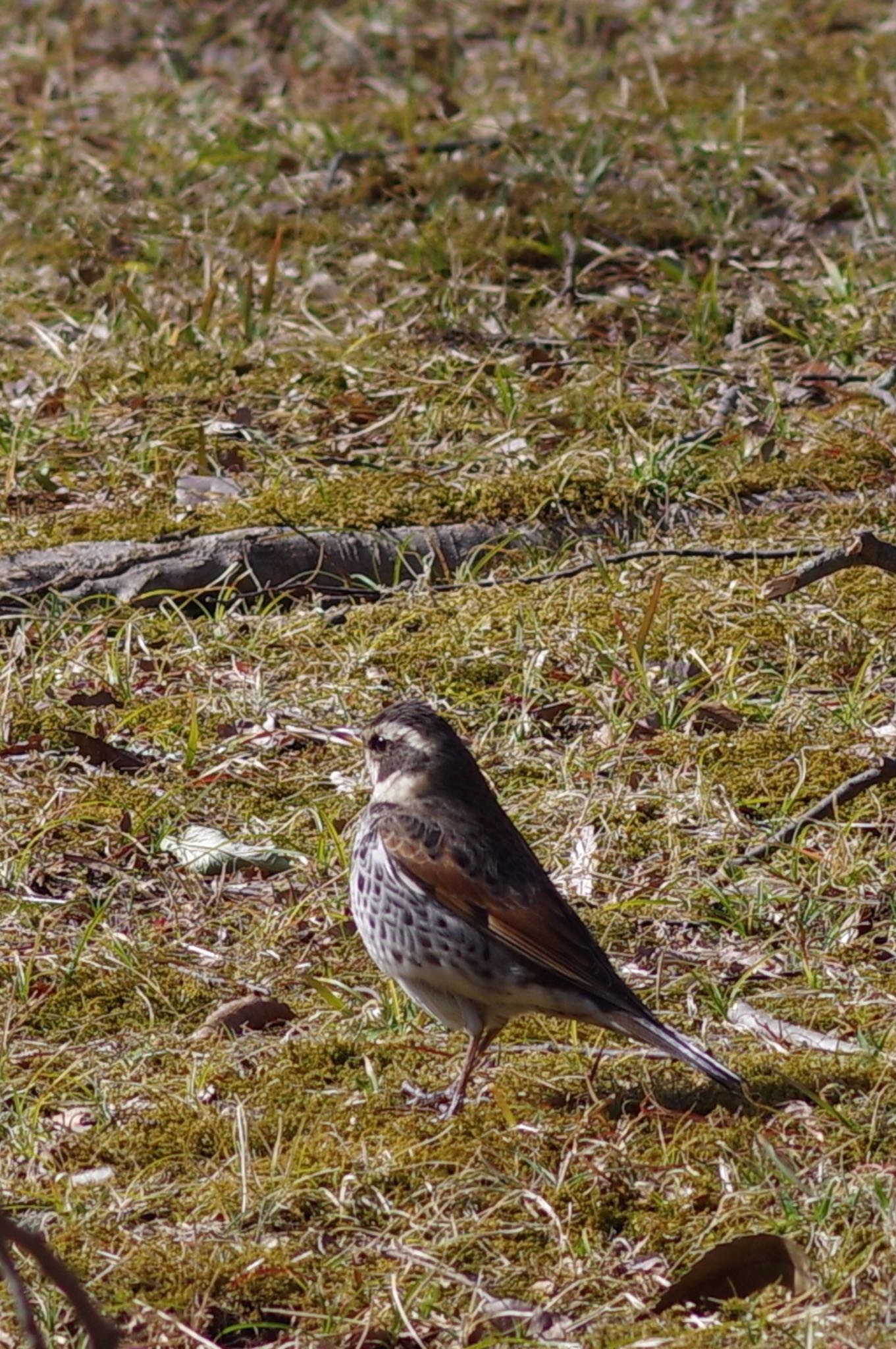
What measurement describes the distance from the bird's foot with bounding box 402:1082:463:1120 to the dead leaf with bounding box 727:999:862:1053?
0.66 meters

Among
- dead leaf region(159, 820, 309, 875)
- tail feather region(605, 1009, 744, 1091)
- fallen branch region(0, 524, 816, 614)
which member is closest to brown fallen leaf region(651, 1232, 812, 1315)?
tail feather region(605, 1009, 744, 1091)

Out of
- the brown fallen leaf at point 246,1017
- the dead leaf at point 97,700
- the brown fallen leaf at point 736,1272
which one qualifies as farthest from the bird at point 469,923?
the dead leaf at point 97,700

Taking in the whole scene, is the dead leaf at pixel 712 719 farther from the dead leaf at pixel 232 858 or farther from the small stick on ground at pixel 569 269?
the small stick on ground at pixel 569 269

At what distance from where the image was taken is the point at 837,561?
403 centimetres

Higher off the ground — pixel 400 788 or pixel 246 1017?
pixel 400 788

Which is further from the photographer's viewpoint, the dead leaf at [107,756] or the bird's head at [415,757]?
the dead leaf at [107,756]

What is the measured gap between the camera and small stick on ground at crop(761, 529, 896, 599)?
3.93 meters

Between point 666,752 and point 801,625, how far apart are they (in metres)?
0.78

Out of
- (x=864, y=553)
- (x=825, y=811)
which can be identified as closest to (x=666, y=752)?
(x=825, y=811)

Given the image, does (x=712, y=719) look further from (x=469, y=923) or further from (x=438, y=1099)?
(x=438, y=1099)

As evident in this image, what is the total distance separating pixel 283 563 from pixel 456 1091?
2.55 metres

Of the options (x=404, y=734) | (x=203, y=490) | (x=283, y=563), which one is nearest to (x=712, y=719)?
(x=404, y=734)

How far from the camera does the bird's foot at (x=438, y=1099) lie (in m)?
3.61

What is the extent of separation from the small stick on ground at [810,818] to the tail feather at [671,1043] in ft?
3.26
